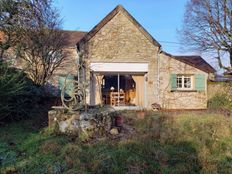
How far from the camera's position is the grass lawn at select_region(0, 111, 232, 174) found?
647 cm

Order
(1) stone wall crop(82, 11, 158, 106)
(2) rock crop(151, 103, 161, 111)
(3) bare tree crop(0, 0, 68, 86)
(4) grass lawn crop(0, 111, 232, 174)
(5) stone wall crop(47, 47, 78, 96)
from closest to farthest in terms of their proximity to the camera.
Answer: (4) grass lawn crop(0, 111, 232, 174)
(3) bare tree crop(0, 0, 68, 86)
(2) rock crop(151, 103, 161, 111)
(1) stone wall crop(82, 11, 158, 106)
(5) stone wall crop(47, 47, 78, 96)

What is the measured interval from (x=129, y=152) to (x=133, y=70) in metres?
10.5

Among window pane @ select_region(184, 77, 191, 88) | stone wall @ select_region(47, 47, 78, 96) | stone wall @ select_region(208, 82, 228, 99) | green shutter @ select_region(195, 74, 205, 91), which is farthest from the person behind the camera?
stone wall @ select_region(208, 82, 228, 99)

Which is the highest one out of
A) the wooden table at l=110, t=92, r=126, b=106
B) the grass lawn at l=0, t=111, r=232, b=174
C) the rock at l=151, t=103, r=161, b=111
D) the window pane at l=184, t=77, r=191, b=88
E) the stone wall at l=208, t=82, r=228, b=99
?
the window pane at l=184, t=77, r=191, b=88

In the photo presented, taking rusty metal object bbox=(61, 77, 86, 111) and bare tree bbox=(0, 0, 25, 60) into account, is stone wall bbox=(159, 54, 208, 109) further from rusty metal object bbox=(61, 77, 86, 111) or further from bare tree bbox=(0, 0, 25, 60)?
bare tree bbox=(0, 0, 25, 60)

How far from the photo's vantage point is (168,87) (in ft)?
57.5

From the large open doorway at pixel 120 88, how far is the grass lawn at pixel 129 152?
325 inches

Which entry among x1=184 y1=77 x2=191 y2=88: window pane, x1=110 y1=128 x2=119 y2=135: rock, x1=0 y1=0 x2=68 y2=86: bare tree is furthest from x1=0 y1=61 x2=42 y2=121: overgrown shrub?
x1=184 y1=77 x2=191 y2=88: window pane

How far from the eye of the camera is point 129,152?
719cm

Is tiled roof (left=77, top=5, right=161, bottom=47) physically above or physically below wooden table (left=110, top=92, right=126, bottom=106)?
above

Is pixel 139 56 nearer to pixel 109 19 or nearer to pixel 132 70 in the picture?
pixel 132 70

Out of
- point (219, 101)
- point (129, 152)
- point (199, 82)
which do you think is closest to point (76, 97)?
point (129, 152)

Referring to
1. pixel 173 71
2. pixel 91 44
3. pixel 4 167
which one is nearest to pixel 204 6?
pixel 173 71

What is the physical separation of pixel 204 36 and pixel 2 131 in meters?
16.9
